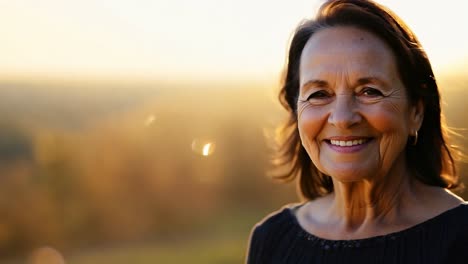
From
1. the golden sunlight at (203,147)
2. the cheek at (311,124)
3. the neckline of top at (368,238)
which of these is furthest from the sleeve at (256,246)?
the golden sunlight at (203,147)

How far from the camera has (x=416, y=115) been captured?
2.63m

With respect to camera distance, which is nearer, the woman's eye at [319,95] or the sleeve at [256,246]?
the woman's eye at [319,95]

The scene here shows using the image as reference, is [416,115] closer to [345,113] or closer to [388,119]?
[388,119]

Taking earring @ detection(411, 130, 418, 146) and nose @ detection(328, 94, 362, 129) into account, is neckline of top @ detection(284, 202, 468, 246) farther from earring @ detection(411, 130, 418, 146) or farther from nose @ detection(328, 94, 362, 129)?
nose @ detection(328, 94, 362, 129)

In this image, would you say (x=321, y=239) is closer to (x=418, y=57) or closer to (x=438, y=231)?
(x=438, y=231)

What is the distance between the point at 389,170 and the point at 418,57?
0.40m

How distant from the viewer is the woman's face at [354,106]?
2.47 meters

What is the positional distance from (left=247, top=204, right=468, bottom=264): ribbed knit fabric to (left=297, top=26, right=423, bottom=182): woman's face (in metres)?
0.24

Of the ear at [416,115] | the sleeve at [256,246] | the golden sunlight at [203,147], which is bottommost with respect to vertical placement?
the golden sunlight at [203,147]

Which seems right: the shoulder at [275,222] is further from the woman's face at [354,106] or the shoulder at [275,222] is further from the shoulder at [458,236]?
the shoulder at [458,236]

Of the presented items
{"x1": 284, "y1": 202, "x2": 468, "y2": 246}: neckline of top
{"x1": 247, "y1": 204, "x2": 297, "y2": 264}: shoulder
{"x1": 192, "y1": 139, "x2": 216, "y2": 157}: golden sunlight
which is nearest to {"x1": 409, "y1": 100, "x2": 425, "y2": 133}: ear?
{"x1": 284, "y1": 202, "x2": 468, "y2": 246}: neckline of top

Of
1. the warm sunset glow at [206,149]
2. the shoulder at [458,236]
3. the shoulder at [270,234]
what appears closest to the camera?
the shoulder at [458,236]

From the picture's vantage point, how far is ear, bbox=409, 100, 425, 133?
2.62m

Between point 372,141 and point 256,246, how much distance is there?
0.74 m
